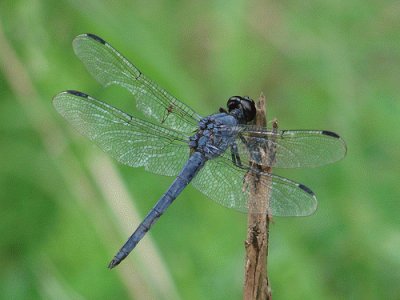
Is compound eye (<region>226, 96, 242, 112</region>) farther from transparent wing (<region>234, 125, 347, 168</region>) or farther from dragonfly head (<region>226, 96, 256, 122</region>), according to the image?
transparent wing (<region>234, 125, 347, 168</region>)

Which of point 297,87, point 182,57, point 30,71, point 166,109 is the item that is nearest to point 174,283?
point 166,109

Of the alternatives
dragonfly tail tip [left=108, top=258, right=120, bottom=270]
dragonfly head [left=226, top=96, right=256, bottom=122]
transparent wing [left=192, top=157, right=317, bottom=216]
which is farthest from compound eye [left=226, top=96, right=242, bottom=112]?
dragonfly tail tip [left=108, top=258, right=120, bottom=270]

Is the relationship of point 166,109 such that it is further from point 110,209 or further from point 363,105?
point 363,105

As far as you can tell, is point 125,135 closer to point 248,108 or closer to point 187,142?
point 187,142

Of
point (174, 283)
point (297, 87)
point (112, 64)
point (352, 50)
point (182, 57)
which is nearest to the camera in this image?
point (112, 64)

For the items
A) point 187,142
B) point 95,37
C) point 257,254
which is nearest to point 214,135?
point 187,142

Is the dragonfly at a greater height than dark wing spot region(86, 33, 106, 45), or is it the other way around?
dark wing spot region(86, 33, 106, 45)

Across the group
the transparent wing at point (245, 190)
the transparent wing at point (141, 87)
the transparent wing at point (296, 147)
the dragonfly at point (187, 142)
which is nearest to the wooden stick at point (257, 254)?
the transparent wing at point (245, 190)
